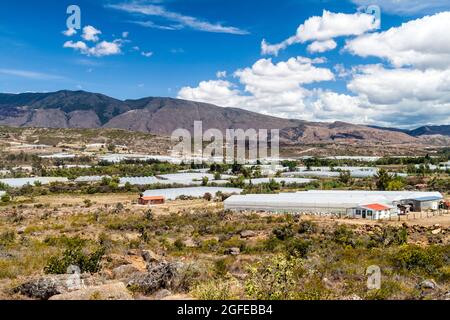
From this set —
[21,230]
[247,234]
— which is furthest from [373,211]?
[21,230]

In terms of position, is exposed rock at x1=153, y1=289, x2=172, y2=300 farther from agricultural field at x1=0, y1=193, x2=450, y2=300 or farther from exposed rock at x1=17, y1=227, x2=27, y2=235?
exposed rock at x1=17, y1=227, x2=27, y2=235

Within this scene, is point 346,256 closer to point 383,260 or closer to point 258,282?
point 383,260

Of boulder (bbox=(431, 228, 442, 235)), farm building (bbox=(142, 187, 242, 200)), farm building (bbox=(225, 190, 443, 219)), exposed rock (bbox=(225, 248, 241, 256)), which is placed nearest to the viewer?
exposed rock (bbox=(225, 248, 241, 256))

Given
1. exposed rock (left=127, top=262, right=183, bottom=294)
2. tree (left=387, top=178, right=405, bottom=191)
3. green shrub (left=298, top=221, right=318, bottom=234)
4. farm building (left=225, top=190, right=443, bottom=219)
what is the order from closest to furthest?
exposed rock (left=127, top=262, right=183, bottom=294) < green shrub (left=298, top=221, right=318, bottom=234) < farm building (left=225, top=190, right=443, bottom=219) < tree (left=387, top=178, right=405, bottom=191)

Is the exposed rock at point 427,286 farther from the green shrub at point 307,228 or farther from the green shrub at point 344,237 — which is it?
the green shrub at point 307,228

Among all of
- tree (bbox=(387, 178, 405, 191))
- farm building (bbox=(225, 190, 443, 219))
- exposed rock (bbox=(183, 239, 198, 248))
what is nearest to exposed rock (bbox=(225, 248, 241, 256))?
exposed rock (bbox=(183, 239, 198, 248))

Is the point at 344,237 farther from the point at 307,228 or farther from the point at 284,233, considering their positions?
the point at 307,228

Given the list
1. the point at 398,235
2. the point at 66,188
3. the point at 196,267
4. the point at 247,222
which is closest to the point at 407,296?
the point at 196,267
